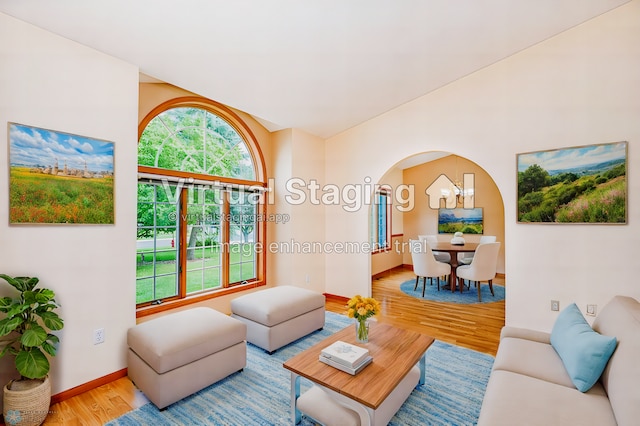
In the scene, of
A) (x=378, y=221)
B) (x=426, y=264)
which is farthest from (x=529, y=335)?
(x=378, y=221)

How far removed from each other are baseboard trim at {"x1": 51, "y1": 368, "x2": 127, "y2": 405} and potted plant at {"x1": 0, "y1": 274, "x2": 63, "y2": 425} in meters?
0.26

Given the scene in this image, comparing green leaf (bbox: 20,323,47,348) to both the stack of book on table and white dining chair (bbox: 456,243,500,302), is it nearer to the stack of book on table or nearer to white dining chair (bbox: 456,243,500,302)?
the stack of book on table

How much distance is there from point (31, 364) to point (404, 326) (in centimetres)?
337

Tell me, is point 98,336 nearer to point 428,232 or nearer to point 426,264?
point 426,264

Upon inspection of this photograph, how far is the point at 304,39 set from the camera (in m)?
2.68

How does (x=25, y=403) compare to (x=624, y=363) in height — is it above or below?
below

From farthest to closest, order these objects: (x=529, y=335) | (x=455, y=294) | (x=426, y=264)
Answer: (x=455, y=294)
(x=426, y=264)
(x=529, y=335)

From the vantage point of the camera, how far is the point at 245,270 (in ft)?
14.2

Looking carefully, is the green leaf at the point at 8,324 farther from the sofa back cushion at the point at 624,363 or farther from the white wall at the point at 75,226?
the sofa back cushion at the point at 624,363

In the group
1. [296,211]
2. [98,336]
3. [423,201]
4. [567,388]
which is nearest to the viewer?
[567,388]

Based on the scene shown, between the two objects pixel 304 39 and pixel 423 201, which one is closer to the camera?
pixel 304 39

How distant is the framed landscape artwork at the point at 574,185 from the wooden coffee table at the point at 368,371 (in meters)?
2.09

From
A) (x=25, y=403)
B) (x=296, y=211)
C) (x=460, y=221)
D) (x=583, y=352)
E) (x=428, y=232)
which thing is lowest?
(x=25, y=403)

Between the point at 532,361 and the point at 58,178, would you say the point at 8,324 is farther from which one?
the point at 532,361
